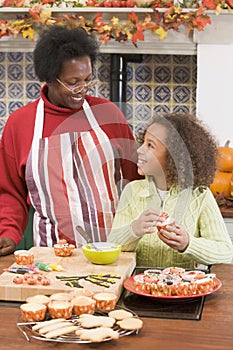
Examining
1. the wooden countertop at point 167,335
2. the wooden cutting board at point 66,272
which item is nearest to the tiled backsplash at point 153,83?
the wooden cutting board at point 66,272

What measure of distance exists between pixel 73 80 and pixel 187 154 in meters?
0.49

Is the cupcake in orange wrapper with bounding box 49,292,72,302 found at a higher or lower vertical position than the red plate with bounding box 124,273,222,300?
higher

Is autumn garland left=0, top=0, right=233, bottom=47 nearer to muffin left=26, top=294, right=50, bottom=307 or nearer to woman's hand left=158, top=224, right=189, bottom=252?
woman's hand left=158, top=224, right=189, bottom=252

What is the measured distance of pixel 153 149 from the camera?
209 cm

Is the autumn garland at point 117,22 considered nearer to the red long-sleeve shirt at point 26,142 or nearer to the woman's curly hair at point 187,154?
the red long-sleeve shirt at point 26,142

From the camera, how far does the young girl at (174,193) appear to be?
2.08 m

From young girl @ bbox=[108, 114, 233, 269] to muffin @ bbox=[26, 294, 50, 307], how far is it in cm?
42

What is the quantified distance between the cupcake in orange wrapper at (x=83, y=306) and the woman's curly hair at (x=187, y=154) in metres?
0.62

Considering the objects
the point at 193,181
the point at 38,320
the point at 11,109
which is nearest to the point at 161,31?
the point at 11,109

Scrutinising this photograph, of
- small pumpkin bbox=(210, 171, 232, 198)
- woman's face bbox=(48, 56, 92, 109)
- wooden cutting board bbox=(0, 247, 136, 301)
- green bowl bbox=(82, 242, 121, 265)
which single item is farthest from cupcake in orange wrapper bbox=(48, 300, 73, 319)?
small pumpkin bbox=(210, 171, 232, 198)

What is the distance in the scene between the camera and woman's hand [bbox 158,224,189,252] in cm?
192

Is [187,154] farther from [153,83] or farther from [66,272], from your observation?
[153,83]

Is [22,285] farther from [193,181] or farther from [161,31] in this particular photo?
[161,31]

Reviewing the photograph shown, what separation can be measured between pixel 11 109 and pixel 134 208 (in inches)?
75.9
